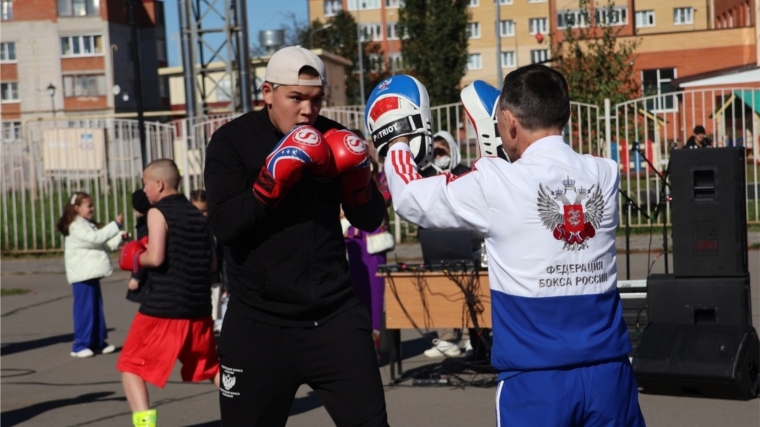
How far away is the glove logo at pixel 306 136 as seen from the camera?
3.47 metres

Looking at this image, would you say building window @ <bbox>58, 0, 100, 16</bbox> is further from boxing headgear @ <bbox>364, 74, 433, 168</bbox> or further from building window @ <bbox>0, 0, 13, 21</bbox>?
boxing headgear @ <bbox>364, 74, 433, 168</bbox>

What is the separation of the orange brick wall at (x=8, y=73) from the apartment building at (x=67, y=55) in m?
0.01

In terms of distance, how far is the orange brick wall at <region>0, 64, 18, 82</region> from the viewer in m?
60.7

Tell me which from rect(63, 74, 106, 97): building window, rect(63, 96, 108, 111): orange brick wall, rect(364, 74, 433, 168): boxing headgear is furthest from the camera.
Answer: rect(63, 74, 106, 97): building window

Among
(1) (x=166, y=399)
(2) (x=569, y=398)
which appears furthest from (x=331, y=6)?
(2) (x=569, y=398)

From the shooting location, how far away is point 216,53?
64.3 ft

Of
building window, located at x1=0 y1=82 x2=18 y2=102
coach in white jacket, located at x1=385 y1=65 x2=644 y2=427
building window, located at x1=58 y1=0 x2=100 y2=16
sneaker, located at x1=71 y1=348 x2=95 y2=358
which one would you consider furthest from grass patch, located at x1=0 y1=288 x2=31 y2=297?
building window, located at x1=0 y1=82 x2=18 y2=102

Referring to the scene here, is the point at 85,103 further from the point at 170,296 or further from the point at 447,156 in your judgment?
the point at 170,296

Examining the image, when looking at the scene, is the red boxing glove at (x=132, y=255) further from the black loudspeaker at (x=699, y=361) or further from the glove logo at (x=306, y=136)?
the black loudspeaker at (x=699, y=361)

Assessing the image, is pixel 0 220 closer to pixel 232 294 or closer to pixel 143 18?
pixel 232 294

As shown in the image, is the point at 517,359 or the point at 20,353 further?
the point at 20,353

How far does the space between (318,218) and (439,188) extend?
0.81m

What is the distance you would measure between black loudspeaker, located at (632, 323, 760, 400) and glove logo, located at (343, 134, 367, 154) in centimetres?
344

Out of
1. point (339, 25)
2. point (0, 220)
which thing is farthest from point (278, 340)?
point (339, 25)
